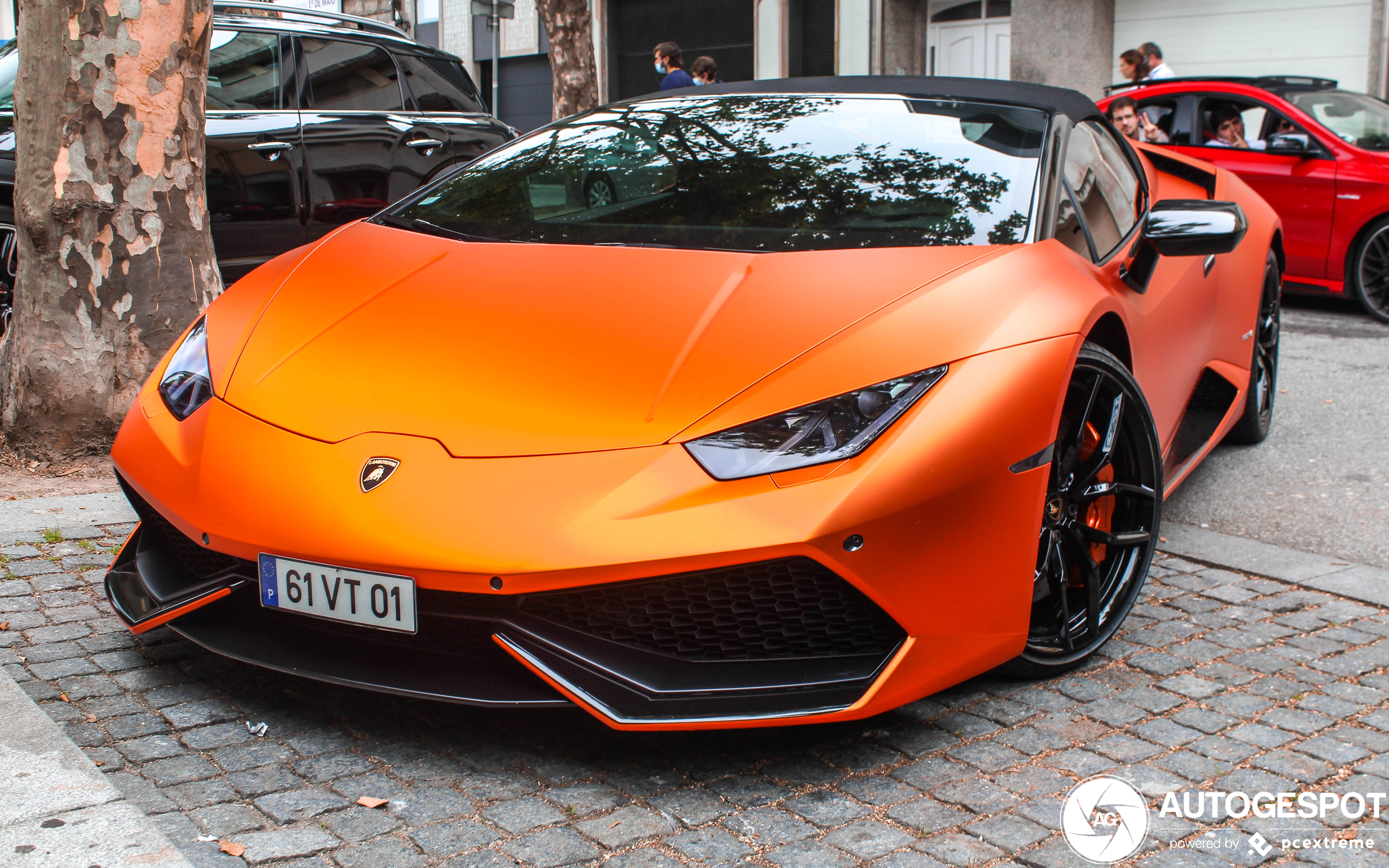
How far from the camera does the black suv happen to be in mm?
6520

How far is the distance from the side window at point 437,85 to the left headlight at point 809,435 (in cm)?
573

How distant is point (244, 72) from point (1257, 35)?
11.3 metres

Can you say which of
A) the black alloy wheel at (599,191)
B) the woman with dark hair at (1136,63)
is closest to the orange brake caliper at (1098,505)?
the black alloy wheel at (599,191)

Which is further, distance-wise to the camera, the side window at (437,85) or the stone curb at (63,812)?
the side window at (437,85)

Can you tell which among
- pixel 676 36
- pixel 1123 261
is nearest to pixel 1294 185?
pixel 1123 261

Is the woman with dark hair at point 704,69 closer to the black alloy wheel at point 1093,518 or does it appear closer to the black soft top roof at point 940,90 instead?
the black soft top roof at point 940,90

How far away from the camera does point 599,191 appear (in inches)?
140

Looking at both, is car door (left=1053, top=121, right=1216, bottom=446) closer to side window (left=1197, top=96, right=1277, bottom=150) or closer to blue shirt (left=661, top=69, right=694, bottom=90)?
side window (left=1197, top=96, right=1277, bottom=150)

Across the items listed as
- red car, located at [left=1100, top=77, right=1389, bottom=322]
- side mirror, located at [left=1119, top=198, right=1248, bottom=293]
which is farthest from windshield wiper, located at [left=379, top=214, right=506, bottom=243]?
red car, located at [left=1100, top=77, right=1389, bottom=322]

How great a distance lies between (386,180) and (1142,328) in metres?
4.91

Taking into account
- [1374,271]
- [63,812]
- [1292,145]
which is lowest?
[63,812]

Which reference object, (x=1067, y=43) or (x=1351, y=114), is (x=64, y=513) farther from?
(x=1067, y=43)

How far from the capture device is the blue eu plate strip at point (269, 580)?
2402mm

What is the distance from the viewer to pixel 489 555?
88.0 inches
